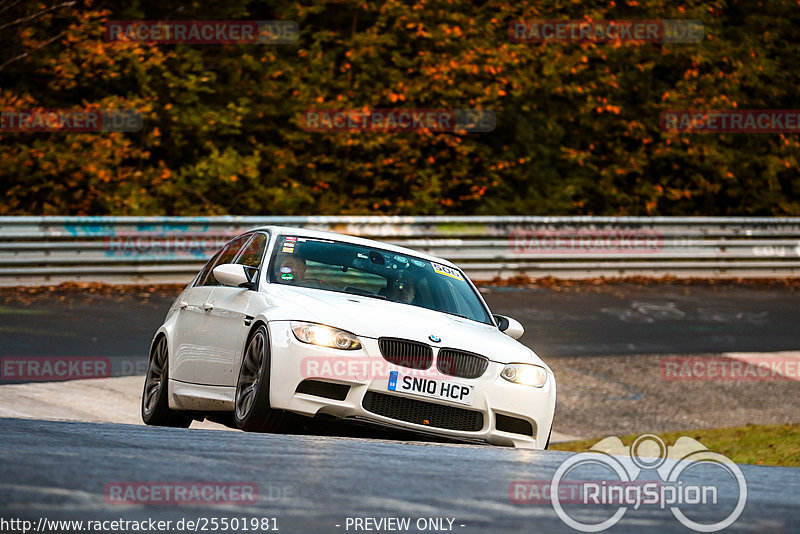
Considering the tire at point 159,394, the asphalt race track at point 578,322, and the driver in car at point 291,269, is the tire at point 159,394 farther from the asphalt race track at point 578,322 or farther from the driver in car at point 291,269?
the asphalt race track at point 578,322

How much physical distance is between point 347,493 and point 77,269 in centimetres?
1528

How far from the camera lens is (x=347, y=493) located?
280cm

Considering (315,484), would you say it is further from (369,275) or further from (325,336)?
(369,275)

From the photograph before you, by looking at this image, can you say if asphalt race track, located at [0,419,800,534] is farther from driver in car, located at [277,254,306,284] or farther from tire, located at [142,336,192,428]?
tire, located at [142,336,192,428]

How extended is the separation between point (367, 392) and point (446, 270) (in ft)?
7.19

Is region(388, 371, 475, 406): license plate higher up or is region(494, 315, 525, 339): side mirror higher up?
region(388, 371, 475, 406): license plate

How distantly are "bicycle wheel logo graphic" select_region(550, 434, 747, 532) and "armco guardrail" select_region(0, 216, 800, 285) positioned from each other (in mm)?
14605

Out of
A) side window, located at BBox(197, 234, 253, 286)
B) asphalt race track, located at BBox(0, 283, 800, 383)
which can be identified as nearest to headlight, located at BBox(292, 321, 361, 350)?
side window, located at BBox(197, 234, 253, 286)

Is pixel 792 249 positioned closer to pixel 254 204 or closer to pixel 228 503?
pixel 254 204

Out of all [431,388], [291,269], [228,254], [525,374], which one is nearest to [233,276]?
[291,269]

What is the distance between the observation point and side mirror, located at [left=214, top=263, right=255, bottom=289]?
734cm

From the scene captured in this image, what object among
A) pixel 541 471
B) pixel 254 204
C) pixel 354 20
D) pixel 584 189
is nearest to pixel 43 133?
pixel 254 204

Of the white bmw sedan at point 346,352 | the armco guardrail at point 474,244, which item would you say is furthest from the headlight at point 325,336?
the armco guardrail at point 474,244

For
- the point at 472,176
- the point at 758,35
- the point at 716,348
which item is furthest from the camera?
the point at 758,35
